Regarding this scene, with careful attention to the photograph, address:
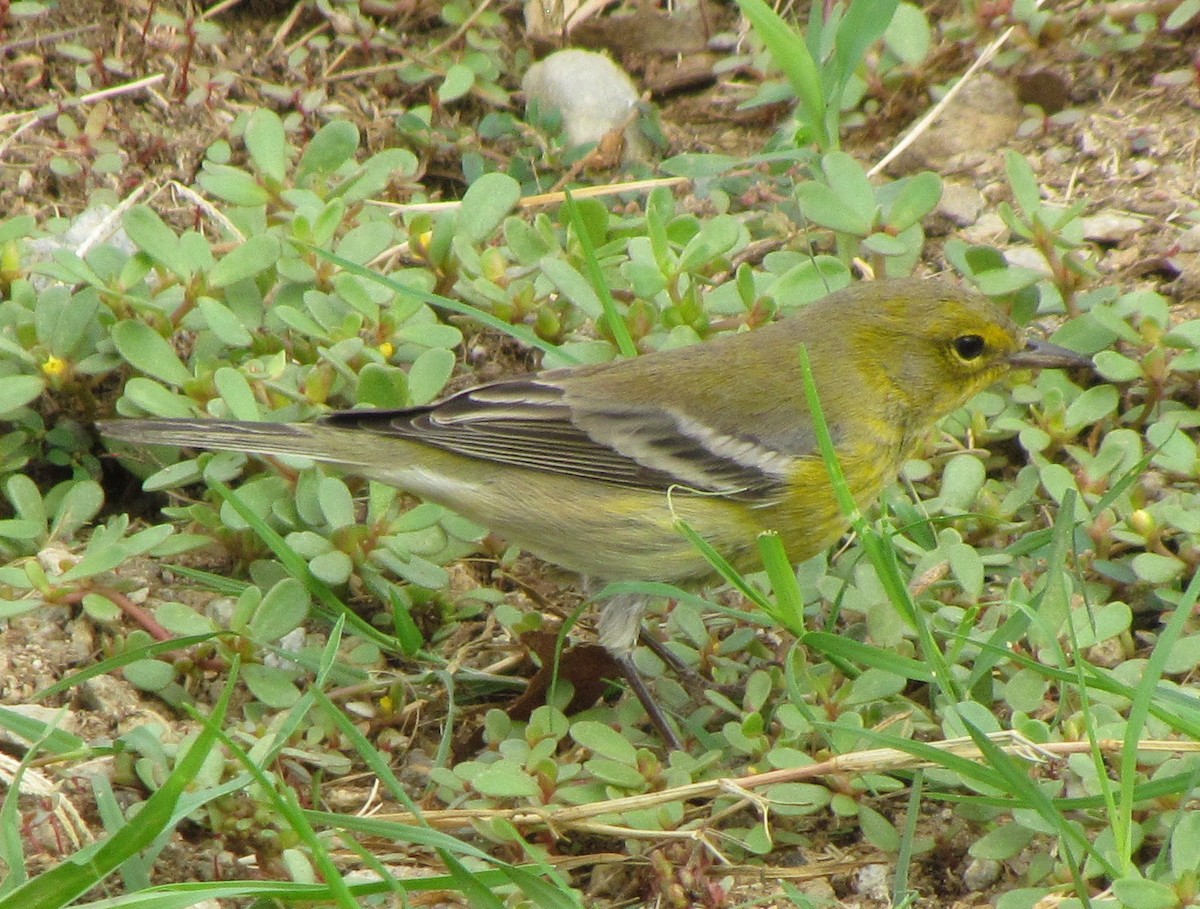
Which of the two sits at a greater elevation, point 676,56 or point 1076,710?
point 676,56

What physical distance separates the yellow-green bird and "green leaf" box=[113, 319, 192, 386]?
36cm

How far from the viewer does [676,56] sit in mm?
7035

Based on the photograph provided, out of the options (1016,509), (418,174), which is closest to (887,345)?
(1016,509)

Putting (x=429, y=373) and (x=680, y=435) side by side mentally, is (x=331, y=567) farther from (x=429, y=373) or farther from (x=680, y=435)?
(x=680, y=435)

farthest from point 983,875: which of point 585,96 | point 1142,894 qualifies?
point 585,96

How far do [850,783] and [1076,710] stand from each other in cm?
64

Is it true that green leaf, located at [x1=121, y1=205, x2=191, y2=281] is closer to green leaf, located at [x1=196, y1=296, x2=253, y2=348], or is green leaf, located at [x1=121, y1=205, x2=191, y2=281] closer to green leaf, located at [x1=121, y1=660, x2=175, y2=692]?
green leaf, located at [x1=196, y1=296, x2=253, y2=348]

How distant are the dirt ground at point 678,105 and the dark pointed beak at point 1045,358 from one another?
0.82 m

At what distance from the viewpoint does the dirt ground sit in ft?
19.8

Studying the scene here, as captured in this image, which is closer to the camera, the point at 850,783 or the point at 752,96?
the point at 850,783

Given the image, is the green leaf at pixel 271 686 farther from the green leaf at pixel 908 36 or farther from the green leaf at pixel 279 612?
the green leaf at pixel 908 36

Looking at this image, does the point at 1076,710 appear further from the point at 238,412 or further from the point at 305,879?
→ the point at 238,412

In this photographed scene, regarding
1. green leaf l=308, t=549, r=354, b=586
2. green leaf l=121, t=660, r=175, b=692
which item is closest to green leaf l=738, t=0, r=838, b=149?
green leaf l=308, t=549, r=354, b=586

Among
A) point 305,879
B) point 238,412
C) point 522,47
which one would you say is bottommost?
point 305,879
